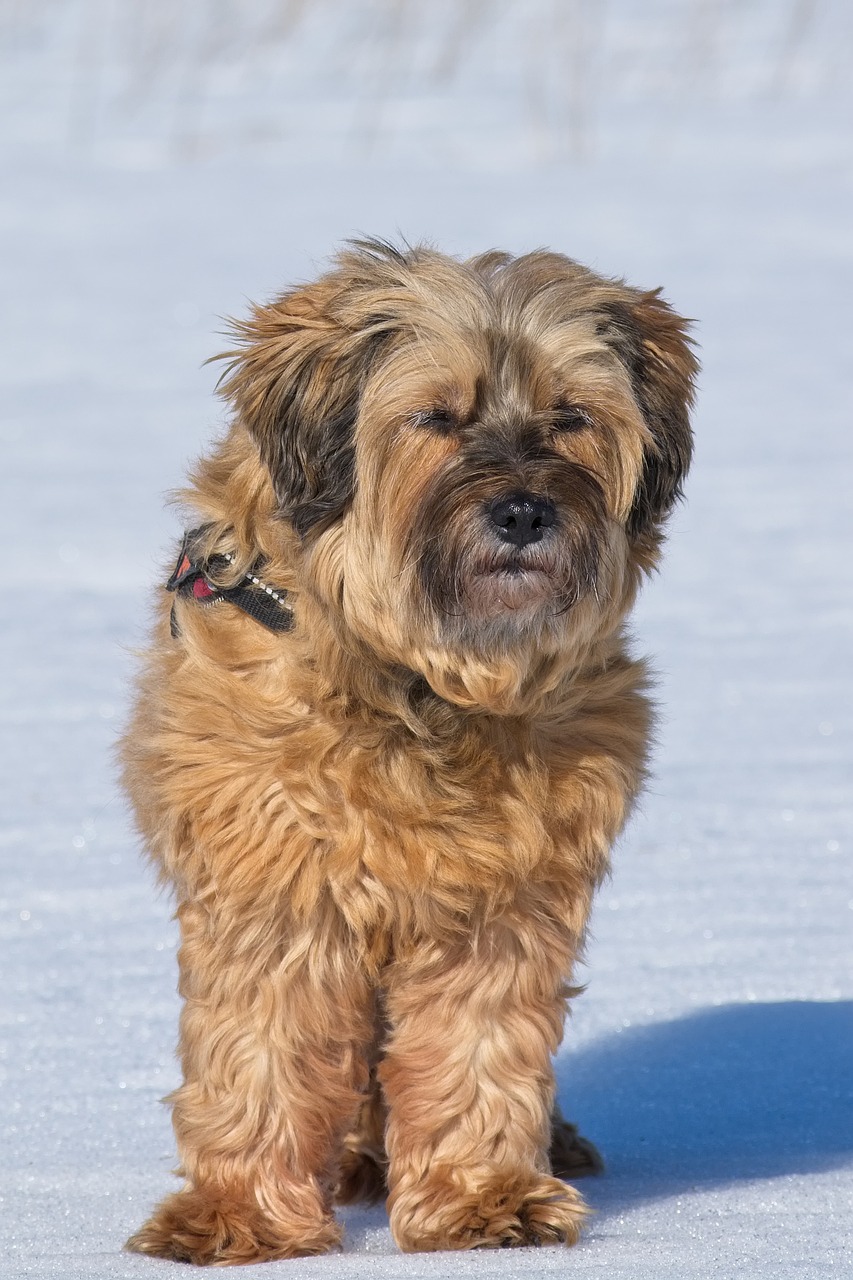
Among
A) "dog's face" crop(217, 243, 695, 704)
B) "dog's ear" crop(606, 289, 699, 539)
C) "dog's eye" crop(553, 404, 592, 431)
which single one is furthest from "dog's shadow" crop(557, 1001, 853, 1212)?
"dog's eye" crop(553, 404, 592, 431)

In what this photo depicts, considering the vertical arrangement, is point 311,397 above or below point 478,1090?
above

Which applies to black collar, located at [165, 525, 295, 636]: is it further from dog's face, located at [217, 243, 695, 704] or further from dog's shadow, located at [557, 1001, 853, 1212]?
dog's shadow, located at [557, 1001, 853, 1212]

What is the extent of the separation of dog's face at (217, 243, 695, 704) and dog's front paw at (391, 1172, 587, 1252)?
3.01 feet

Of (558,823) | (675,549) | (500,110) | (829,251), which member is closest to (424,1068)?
(558,823)

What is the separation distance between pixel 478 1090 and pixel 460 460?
1166 millimetres

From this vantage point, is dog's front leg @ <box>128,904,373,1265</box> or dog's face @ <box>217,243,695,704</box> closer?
dog's face @ <box>217,243,695,704</box>

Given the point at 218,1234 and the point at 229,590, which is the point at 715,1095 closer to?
the point at 218,1234

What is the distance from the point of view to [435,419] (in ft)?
11.1

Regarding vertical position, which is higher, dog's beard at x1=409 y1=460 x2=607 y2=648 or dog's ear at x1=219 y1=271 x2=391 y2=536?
dog's ear at x1=219 y1=271 x2=391 y2=536

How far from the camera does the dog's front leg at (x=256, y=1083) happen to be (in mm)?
3473

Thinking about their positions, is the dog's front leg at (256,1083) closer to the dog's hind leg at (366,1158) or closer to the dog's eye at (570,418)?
the dog's hind leg at (366,1158)

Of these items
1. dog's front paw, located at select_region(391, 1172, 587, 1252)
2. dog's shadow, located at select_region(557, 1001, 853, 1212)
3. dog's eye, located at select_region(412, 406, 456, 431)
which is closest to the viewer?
dog's eye, located at select_region(412, 406, 456, 431)

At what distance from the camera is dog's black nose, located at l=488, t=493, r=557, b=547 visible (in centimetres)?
329

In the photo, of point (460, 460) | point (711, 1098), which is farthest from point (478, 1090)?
point (460, 460)
